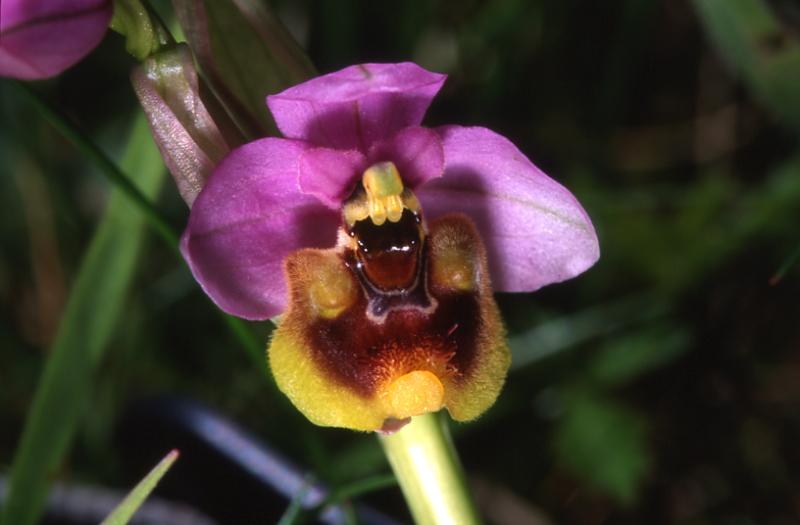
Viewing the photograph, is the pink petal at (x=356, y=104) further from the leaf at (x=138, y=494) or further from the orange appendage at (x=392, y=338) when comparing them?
the leaf at (x=138, y=494)

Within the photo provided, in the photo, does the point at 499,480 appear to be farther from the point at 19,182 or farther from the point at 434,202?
the point at 19,182

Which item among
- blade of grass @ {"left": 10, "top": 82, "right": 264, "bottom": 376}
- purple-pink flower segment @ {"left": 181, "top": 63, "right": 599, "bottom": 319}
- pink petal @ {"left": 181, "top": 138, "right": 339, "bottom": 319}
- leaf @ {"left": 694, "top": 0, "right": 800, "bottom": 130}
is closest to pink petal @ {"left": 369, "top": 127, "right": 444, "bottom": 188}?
purple-pink flower segment @ {"left": 181, "top": 63, "right": 599, "bottom": 319}

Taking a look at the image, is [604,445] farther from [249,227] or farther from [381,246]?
[249,227]

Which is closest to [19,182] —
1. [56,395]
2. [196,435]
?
[196,435]

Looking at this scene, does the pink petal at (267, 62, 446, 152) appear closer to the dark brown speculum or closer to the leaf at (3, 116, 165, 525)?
the dark brown speculum

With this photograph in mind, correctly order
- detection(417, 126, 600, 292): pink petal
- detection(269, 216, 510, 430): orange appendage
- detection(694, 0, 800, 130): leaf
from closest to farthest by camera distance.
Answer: detection(269, 216, 510, 430): orange appendage, detection(417, 126, 600, 292): pink petal, detection(694, 0, 800, 130): leaf

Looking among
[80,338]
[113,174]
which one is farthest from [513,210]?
[80,338]
